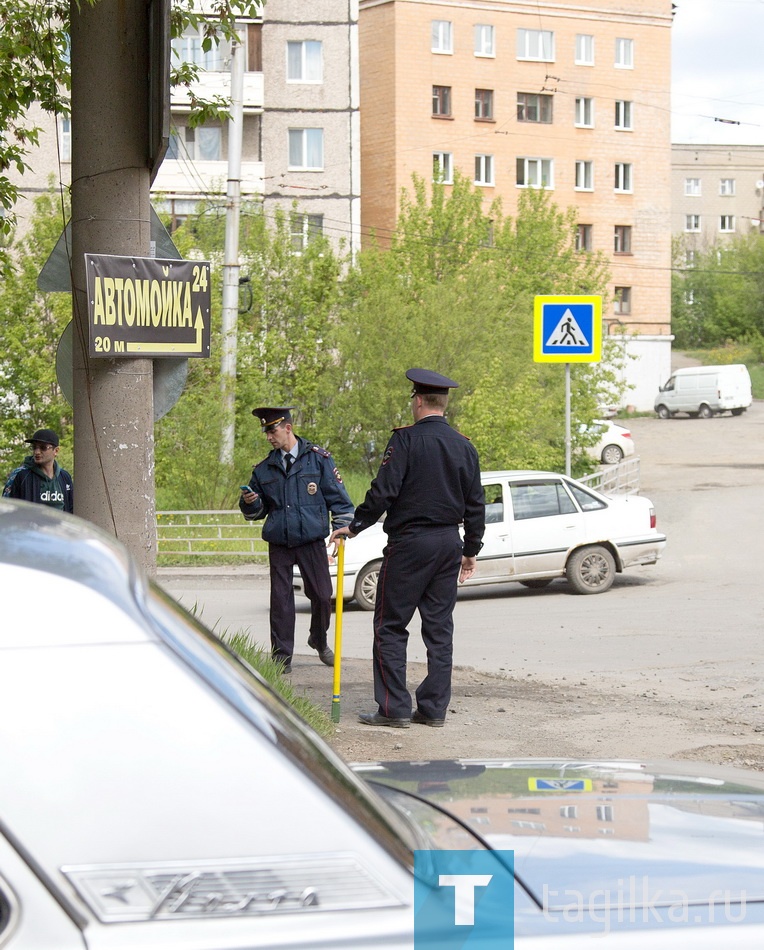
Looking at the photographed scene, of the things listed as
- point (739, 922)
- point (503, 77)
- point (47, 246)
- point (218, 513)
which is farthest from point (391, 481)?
point (503, 77)

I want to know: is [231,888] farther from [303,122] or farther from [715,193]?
[715,193]

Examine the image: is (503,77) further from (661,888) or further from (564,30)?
(661,888)

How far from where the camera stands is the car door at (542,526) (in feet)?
49.3

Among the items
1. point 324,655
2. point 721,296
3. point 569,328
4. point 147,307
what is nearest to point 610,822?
point 147,307

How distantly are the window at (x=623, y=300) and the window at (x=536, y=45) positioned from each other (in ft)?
36.8

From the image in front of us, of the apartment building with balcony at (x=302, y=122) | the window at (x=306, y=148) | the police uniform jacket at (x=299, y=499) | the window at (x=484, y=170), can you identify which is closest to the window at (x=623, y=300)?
the window at (x=484, y=170)

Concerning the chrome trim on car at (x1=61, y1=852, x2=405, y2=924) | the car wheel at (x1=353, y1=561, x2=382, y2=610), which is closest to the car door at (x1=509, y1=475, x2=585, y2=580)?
the car wheel at (x1=353, y1=561, x2=382, y2=610)

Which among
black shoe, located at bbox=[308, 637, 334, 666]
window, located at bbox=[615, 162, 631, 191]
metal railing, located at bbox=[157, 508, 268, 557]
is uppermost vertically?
window, located at bbox=[615, 162, 631, 191]

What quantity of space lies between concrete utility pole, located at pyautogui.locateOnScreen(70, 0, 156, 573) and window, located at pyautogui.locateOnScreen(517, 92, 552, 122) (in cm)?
5174

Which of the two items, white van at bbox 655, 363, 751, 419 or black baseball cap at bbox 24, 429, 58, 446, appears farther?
white van at bbox 655, 363, 751, 419

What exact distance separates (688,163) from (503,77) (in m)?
45.6

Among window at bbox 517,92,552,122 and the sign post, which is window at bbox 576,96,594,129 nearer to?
window at bbox 517,92,552,122

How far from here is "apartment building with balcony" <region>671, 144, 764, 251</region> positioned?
96062 millimetres

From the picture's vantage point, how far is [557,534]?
15.1 m
